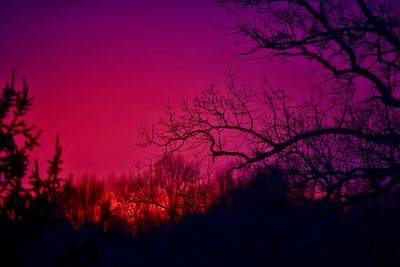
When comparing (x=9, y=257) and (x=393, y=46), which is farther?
(x=393, y=46)

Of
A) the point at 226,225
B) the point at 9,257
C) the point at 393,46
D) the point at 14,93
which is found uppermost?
the point at 393,46

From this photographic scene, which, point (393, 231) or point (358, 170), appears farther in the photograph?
point (393, 231)

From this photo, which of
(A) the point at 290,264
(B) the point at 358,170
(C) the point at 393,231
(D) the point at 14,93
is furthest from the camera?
(A) the point at 290,264

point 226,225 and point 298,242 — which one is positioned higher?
point 226,225

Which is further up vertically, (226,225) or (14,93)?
(226,225)

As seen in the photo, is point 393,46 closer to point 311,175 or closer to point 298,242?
point 311,175

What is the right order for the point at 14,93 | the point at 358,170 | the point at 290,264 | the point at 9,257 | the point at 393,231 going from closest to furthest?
1. the point at 9,257
2. the point at 14,93
3. the point at 358,170
4. the point at 393,231
5. the point at 290,264

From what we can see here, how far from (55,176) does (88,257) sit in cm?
97

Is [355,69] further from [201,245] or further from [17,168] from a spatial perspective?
[201,245]

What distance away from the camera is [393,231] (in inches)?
524

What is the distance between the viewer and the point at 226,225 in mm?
20938

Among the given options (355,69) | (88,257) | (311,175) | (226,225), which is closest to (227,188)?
(226,225)

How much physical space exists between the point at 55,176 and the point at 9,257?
0.93m

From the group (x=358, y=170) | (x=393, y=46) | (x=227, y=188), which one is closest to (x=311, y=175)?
(x=358, y=170)
